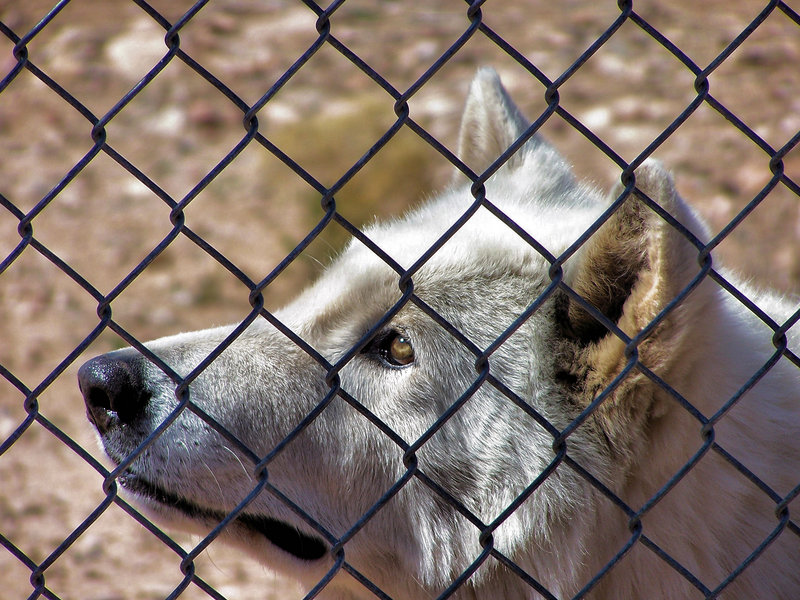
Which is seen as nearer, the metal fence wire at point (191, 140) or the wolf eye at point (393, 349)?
the wolf eye at point (393, 349)

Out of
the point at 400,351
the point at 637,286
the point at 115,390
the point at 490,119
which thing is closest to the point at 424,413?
the point at 400,351

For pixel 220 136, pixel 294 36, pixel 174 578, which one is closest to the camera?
pixel 174 578

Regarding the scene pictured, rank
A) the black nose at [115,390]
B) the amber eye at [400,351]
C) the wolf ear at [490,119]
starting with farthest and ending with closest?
the wolf ear at [490,119], the amber eye at [400,351], the black nose at [115,390]

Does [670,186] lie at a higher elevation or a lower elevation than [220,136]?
higher

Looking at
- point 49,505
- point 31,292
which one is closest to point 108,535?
point 49,505

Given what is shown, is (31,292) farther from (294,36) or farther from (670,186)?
(670,186)

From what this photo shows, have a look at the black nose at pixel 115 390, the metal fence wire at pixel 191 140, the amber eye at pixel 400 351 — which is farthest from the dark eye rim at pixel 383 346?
the metal fence wire at pixel 191 140

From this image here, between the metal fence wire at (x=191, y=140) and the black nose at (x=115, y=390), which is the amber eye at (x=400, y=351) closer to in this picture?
the black nose at (x=115, y=390)

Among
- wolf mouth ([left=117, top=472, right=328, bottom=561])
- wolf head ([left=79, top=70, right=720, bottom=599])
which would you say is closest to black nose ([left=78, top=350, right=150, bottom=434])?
wolf head ([left=79, top=70, right=720, bottom=599])

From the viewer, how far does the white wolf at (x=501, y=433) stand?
7.29 feet

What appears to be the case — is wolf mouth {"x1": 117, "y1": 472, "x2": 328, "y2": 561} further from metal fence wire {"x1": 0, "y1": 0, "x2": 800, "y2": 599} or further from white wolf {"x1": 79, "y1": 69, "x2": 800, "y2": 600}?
Answer: metal fence wire {"x1": 0, "y1": 0, "x2": 800, "y2": 599}

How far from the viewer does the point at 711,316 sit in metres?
2.14

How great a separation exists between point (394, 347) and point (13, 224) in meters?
5.02

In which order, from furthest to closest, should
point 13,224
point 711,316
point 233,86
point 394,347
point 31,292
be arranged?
point 233,86 < point 13,224 < point 31,292 < point 394,347 < point 711,316
